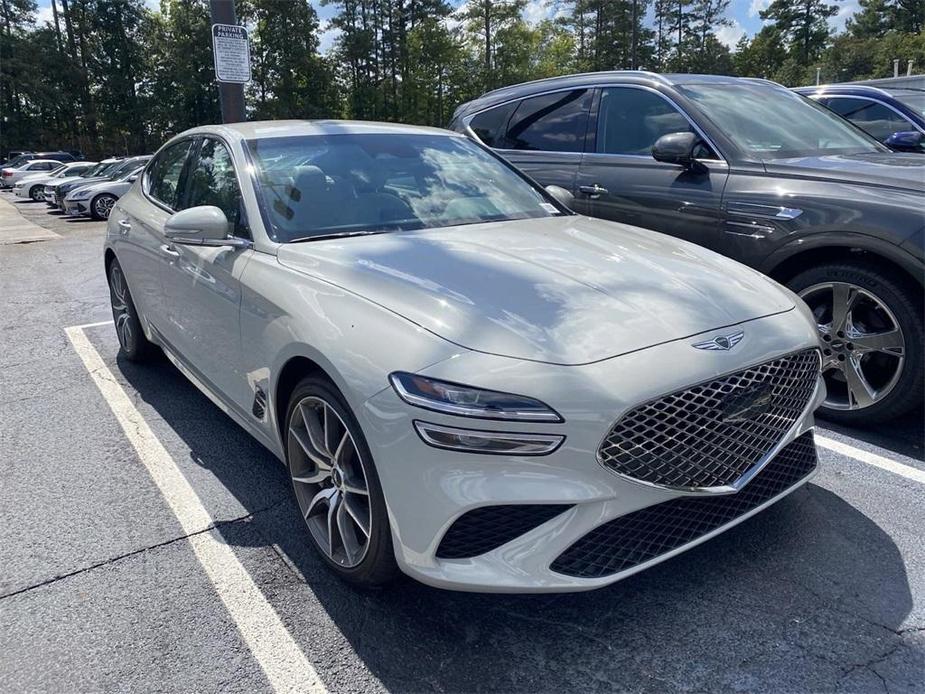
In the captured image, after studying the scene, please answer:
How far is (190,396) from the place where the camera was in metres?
4.41

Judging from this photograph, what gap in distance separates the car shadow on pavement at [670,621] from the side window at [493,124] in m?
3.88

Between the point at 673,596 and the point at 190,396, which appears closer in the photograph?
the point at 673,596

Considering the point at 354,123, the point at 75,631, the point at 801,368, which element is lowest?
the point at 75,631

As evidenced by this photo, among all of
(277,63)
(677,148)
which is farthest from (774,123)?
(277,63)

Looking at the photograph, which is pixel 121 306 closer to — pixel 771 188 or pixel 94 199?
pixel 771 188

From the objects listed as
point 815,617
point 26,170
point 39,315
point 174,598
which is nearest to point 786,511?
point 815,617

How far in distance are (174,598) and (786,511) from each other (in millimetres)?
2359

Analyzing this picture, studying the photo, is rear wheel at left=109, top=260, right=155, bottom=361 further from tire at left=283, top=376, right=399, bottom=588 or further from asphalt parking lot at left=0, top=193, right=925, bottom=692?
tire at left=283, top=376, right=399, bottom=588

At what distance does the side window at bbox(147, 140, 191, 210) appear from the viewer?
13.5 ft

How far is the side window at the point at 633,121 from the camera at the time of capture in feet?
14.7

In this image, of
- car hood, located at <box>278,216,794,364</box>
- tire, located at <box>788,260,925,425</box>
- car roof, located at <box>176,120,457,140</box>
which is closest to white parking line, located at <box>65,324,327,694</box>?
car hood, located at <box>278,216,794,364</box>

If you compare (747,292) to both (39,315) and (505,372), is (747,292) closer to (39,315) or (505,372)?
(505,372)

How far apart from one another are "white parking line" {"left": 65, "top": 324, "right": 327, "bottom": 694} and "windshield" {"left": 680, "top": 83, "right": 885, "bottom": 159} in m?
3.50

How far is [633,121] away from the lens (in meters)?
4.72
